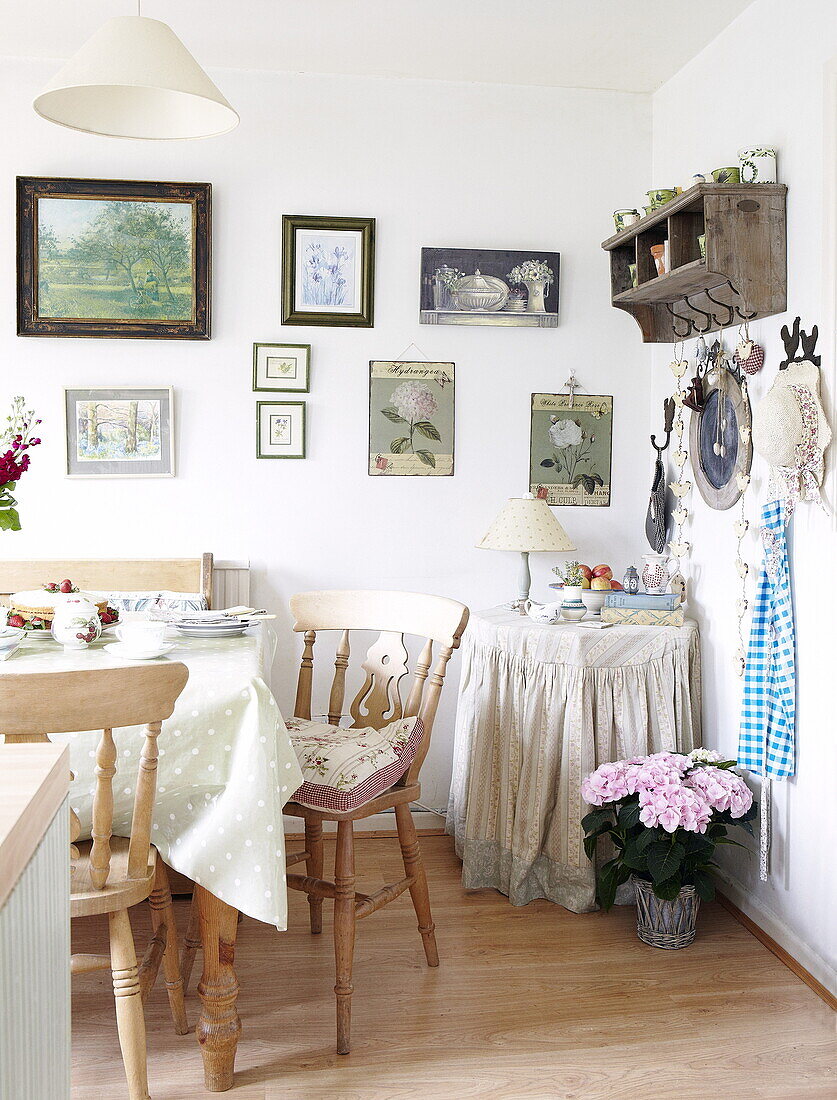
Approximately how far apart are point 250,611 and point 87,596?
41cm

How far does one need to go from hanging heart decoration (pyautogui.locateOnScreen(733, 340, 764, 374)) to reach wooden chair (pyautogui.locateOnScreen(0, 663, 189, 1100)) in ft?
5.97

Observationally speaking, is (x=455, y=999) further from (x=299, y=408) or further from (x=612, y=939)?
(x=299, y=408)

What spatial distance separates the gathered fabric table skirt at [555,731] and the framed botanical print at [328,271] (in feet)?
3.90

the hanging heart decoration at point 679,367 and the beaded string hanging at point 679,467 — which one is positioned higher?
the hanging heart decoration at point 679,367

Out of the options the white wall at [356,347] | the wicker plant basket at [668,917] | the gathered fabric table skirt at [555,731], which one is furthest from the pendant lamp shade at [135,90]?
the wicker plant basket at [668,917]

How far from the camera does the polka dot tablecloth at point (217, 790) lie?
184 centimetres

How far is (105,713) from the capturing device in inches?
62.7

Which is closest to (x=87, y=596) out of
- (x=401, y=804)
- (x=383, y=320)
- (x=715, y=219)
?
(x=401, y=804)

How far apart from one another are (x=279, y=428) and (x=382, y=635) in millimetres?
977

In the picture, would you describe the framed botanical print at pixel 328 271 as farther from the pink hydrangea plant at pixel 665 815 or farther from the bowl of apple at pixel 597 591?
the pink hydrangea plant at pixel 665 815

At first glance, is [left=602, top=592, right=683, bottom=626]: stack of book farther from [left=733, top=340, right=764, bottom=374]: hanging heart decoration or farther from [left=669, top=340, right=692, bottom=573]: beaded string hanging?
[left=733, top=340, right=764, bottom=374]: hanging heart decoration

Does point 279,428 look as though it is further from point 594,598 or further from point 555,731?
point 555,731

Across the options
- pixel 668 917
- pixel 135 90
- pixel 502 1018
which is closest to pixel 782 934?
pixel 668 917

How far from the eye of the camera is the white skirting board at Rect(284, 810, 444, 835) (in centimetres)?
347
